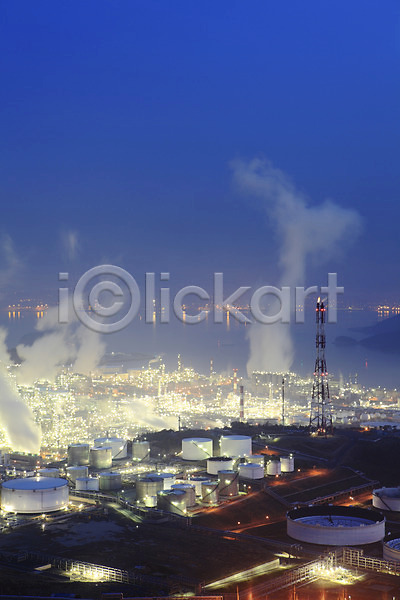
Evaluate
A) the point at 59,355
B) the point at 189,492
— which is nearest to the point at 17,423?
the point at 189,492

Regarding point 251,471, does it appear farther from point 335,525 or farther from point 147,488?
point 335,525

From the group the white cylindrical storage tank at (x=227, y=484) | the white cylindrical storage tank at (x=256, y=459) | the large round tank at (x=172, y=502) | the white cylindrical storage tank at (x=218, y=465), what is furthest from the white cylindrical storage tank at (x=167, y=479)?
the white cylindrical storage tank at (x=256, y=459)

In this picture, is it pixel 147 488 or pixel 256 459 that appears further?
pixel 256 459

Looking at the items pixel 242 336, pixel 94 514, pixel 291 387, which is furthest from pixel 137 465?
pixel 242 336

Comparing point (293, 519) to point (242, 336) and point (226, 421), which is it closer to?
point (226, 421)

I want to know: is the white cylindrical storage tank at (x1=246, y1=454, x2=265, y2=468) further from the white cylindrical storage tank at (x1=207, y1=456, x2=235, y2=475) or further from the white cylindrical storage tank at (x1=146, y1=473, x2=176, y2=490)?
the white cylindrical storage tank at (x1=146, y1=473, x2=176, y2=490)

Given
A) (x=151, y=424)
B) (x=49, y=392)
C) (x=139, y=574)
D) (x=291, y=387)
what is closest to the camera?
(x=139, y=574)
